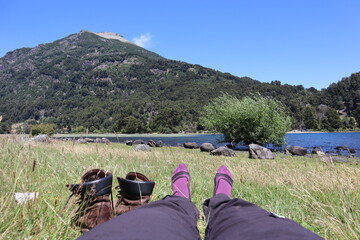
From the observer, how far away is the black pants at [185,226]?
974mm

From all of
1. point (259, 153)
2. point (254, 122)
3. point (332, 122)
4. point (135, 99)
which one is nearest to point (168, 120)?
point (135, 99)

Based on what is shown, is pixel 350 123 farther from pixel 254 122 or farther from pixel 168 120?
pixel 254 122

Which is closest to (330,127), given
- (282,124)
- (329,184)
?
(282,124)

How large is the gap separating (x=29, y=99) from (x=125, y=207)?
660ft

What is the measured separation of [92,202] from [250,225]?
125 centimetres

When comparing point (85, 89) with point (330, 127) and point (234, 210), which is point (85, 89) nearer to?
point (330, 127)

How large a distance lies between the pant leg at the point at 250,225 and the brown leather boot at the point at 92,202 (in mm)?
858

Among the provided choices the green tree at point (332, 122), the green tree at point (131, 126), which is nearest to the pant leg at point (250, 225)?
the green tree at point (131, 126)

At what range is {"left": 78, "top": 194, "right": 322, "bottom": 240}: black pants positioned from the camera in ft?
3.19

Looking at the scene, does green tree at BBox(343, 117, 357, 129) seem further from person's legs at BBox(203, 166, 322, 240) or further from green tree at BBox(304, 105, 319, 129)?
person's legs at BBox(203, 166, 322, 240)

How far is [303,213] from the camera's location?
98.7 inches

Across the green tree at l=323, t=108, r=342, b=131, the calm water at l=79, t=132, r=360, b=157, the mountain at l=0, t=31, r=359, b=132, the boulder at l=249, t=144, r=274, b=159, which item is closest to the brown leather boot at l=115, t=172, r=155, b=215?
the calm water at l=79, t=132, r=360, b=157

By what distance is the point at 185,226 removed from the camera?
124 centimetres

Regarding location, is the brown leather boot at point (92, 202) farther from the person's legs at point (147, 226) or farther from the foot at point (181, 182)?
the foot at point (181, 182)
